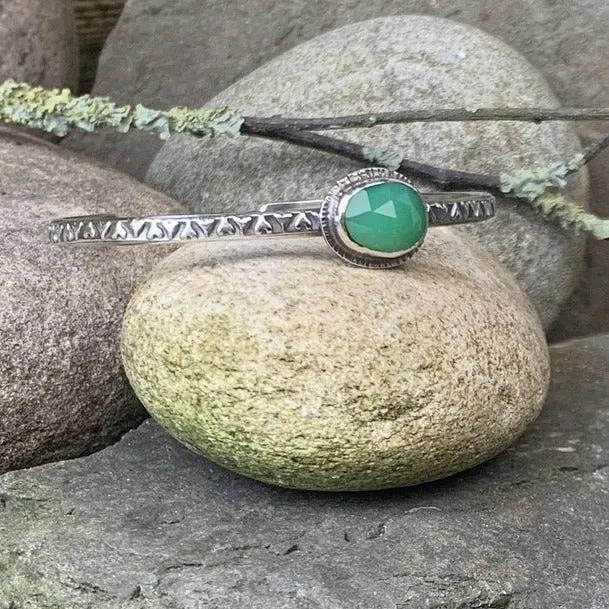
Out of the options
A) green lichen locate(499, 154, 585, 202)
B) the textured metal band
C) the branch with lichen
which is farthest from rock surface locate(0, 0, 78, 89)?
green lichen locate(499, 154, 585, 202)

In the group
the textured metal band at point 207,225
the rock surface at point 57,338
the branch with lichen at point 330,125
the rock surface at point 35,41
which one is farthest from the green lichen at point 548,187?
the rock surface at point 35,41

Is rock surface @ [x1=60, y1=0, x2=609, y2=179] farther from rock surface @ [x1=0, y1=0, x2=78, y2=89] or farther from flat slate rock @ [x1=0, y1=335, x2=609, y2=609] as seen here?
flat slate rock @ [x1=0, y1=335, x2=609, y2=609]

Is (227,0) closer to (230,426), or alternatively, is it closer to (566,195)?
(566,195)

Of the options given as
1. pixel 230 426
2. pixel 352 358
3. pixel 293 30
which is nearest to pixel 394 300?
pixel 352 358

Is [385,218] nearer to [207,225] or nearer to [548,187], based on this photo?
[207,225]

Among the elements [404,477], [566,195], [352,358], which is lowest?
[404,477]

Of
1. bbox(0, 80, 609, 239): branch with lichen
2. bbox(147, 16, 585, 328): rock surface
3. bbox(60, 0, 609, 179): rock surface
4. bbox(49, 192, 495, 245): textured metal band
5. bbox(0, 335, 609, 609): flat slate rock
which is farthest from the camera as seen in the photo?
bbox(60, 0, 609, 179): rock surface

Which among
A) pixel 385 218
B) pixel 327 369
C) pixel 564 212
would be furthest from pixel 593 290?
pixel 327 369

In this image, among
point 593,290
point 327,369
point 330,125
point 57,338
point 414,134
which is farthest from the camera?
point 593,290
